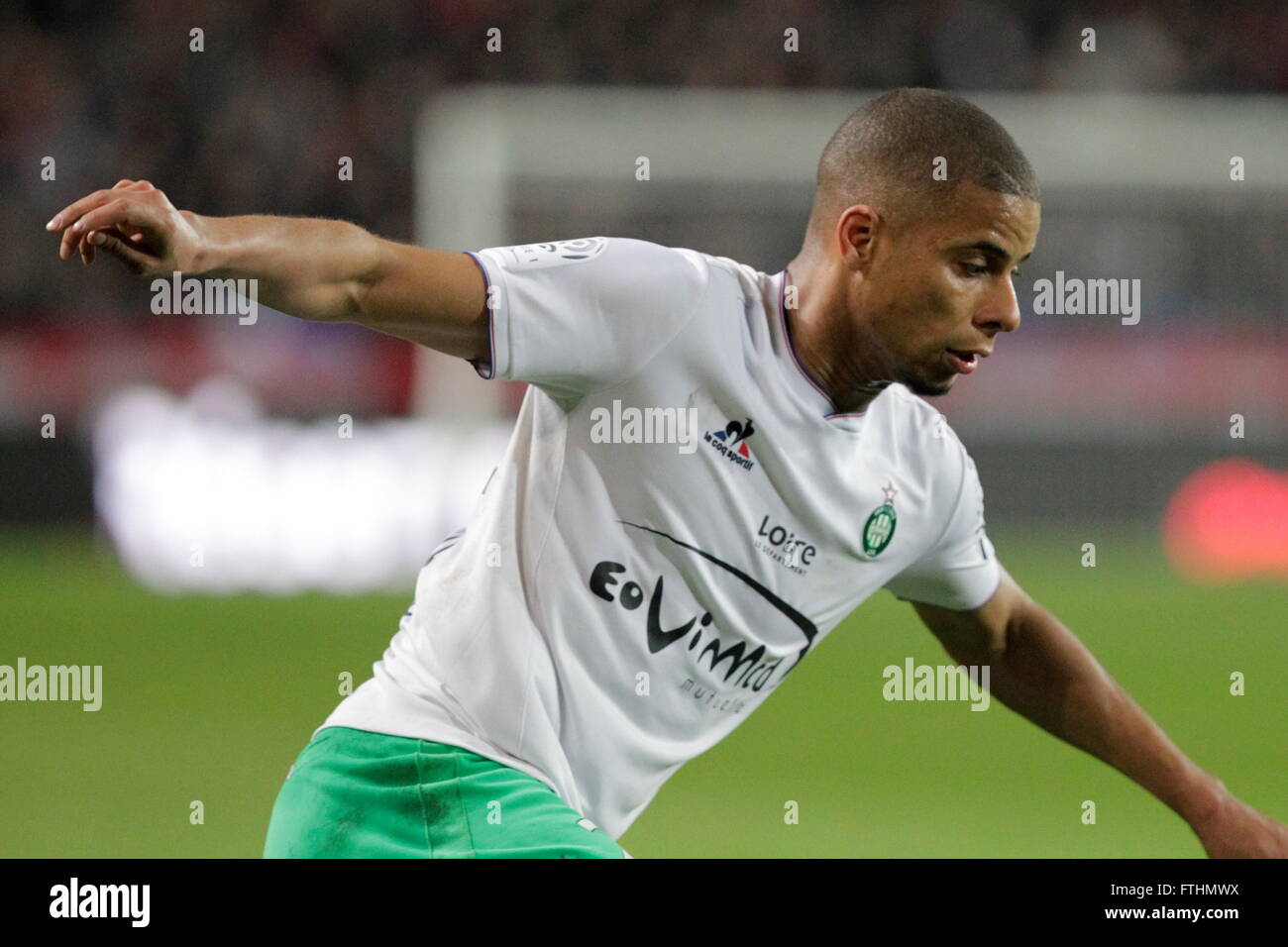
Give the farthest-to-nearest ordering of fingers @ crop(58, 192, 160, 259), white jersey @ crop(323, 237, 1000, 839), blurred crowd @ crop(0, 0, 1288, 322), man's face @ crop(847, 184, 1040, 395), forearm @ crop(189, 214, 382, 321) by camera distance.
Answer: blurred crowd @ crop(0, 0, 1288, 322)
man's face @ crop(847, 184, 1040, 395)
white jersey @ crop(323, 237, 1000, 839)
forearm @ crop(189, 214, 382, 321)
fingers @ crop(58, 192, 160, 259)

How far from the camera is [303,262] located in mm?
2811

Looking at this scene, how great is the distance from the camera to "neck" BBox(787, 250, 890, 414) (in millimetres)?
3447

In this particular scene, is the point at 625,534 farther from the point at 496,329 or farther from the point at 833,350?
the point at 833,350

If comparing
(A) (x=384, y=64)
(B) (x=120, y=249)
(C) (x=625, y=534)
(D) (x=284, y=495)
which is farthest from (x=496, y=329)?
(A) (x=384, y=64)

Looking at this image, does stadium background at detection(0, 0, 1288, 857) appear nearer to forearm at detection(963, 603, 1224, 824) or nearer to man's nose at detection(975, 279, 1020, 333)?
forearm at detection(963, 603, 1224, 824)

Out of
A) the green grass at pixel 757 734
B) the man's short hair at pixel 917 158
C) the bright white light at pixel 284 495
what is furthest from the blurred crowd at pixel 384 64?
the man's short hair at pixel 917 158

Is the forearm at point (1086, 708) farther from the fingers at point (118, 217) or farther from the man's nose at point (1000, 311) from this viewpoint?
the fingers at point (118, 217)

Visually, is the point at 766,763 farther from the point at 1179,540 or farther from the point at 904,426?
the point at 1179,540

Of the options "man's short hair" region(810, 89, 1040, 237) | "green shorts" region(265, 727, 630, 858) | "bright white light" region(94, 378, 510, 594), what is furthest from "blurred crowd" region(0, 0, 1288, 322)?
"green shorts" region(265, 727, 630, 858)

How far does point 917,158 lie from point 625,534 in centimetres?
100

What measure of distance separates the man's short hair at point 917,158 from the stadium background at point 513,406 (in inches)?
138

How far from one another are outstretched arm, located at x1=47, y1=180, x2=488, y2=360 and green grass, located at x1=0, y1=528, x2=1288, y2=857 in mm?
3781

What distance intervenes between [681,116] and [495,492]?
12129 millimetres

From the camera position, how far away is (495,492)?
3346mm
